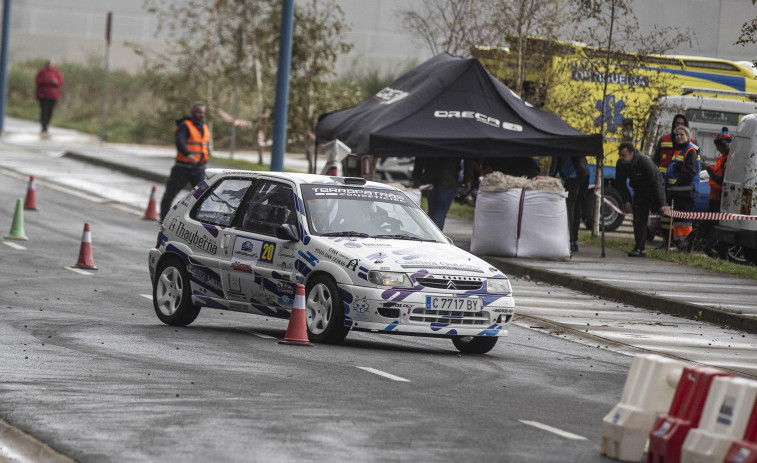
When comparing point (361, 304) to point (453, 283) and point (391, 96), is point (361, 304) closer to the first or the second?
point (453, 283)

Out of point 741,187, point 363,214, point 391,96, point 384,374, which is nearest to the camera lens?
point 384,374

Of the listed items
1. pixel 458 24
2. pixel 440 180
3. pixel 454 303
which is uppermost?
pixel 458 24

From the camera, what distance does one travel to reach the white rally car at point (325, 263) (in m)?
11.3

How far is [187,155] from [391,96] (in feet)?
11.4

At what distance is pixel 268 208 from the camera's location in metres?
12.6

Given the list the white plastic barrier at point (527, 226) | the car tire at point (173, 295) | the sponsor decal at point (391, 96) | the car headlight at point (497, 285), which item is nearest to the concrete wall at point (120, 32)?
the sponsor decal at point (391, 96)

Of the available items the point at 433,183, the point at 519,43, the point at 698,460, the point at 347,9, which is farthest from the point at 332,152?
the point at 347,9

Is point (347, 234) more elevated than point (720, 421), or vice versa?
point (347, 234)

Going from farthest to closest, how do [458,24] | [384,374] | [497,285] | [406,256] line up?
[458,24], [497,285], [406,256], [384,374]

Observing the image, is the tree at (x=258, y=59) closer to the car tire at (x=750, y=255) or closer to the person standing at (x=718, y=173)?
the person standing at (x=718, y=173)

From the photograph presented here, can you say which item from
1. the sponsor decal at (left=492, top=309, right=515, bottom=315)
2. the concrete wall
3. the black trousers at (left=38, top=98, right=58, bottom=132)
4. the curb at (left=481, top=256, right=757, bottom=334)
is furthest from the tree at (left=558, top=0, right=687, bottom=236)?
the black trousers at (left=38, top=98, right=58, bottom=132)

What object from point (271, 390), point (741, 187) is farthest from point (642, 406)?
point (741, 187)

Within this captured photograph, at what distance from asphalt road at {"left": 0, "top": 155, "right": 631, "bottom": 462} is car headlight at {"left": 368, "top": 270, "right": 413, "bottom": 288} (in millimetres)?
584

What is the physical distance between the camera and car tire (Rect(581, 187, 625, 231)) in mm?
24875
